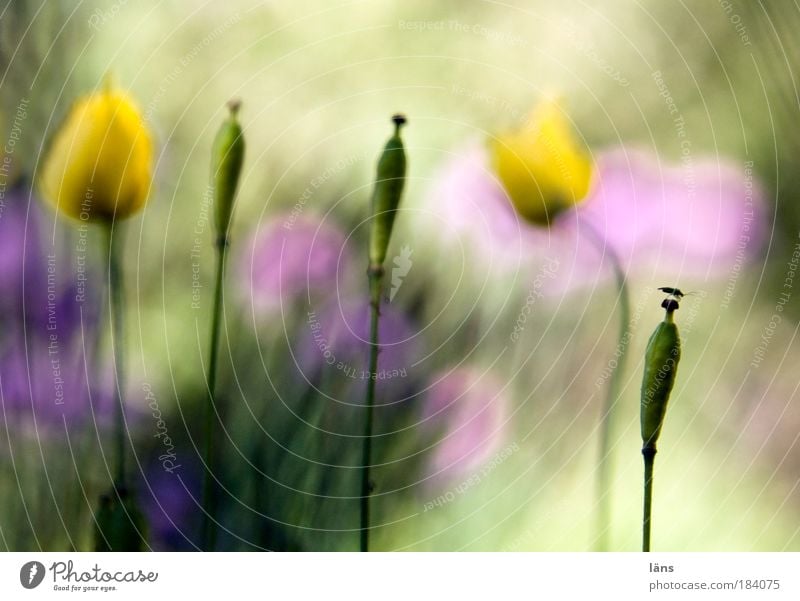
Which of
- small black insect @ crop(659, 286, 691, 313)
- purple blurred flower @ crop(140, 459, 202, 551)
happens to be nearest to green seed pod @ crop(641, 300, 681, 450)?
small black insect @ crop(659, 286, 691, 313)

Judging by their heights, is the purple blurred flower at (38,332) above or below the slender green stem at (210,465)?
above

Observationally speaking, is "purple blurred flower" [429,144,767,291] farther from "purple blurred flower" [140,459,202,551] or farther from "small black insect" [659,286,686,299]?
"purple blurred flower" [140,459,202,551]

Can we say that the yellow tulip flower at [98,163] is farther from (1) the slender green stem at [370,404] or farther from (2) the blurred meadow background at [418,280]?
(1) the slender green stem at [370,404]

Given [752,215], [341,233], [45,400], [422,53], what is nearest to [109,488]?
[45,400]

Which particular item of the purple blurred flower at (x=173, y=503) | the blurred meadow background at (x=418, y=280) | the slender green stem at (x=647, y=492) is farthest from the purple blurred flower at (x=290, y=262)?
the slender green stem at (x=647, y=492)


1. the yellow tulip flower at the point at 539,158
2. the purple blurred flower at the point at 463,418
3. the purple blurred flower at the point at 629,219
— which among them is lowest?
the purple blurred flower at the point at 463,418

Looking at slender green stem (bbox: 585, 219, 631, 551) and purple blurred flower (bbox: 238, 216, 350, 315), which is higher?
purple blurred flower (bbox: 238, 216, 350, 315)
